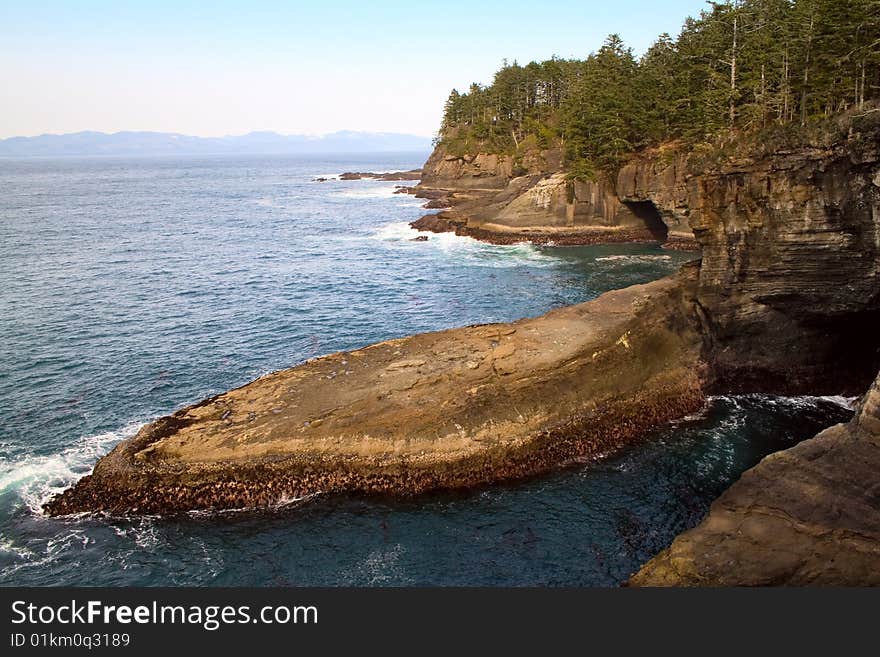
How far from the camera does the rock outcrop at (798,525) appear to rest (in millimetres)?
19609

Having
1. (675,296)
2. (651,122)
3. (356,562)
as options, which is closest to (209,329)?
(356,562)

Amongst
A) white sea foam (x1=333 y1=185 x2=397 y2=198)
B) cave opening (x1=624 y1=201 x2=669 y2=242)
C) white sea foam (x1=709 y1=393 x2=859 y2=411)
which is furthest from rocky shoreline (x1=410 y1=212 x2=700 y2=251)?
white sea foam (x1=333 y1=185 x2=397 y2=198)

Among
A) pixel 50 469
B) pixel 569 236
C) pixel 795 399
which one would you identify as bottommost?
pixel 50 469

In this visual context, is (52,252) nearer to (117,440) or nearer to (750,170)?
(117,440)

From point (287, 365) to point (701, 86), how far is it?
58.4m

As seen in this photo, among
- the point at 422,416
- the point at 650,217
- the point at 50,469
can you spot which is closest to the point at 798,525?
the point at 422,416

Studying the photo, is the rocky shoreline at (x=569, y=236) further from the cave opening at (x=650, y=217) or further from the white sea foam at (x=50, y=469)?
the white sea foam at (x=50, y=469)

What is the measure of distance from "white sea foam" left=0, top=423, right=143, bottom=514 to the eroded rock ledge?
1.43 m

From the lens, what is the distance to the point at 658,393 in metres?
36.4

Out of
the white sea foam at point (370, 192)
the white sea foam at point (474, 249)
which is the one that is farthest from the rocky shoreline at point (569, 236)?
the white sea foam at point (370, 192)

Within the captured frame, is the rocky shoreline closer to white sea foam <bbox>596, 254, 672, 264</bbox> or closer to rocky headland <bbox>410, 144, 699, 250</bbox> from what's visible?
rocky headland <bbox>410, 144, 699, 250</bbox>

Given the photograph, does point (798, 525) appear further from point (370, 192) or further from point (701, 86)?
point (370, 192)

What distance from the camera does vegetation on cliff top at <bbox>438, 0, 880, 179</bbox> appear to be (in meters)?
A: 46.2

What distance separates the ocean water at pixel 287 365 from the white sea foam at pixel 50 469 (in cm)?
10
